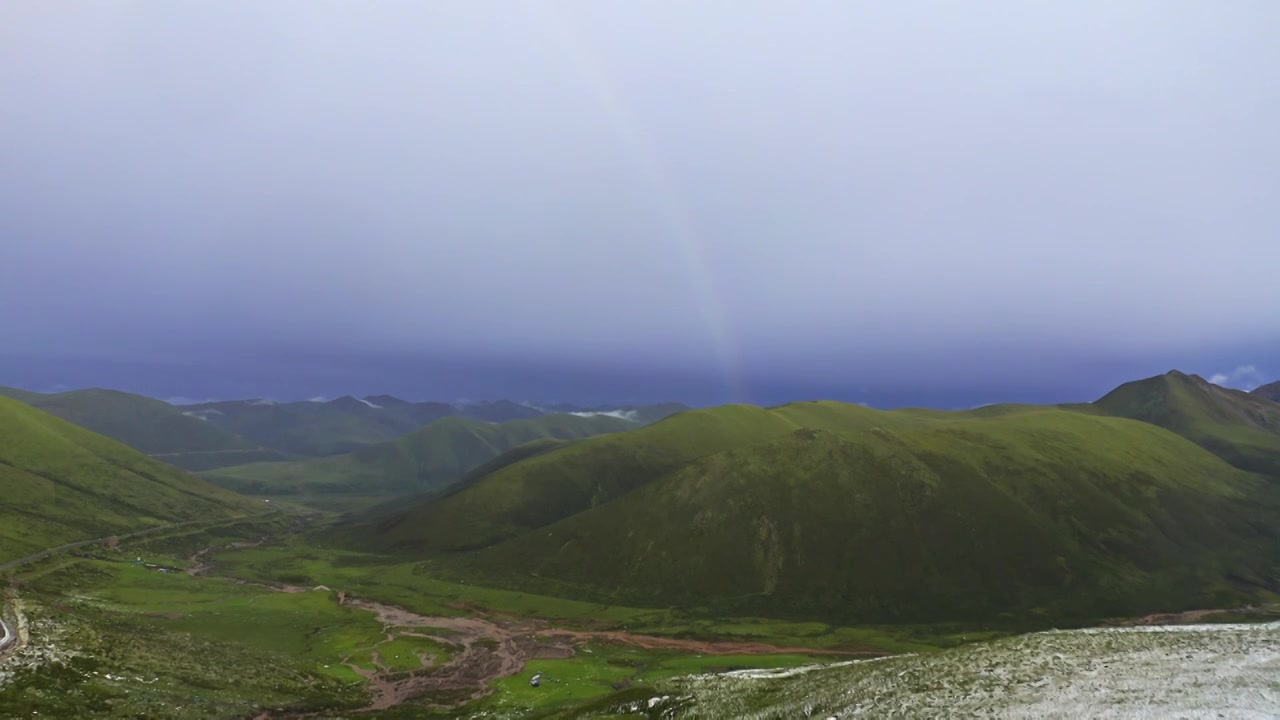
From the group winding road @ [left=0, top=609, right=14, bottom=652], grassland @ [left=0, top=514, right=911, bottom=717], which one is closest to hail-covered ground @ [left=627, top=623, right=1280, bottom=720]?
grassland @ [left=0, top=514, right=911, bottom=717]

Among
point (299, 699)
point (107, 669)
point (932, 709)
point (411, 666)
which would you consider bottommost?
point (411, 666)

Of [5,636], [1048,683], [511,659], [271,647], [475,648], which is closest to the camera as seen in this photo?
[1048,683]

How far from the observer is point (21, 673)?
209 feet

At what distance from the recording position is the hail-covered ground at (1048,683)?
3688 centimetres

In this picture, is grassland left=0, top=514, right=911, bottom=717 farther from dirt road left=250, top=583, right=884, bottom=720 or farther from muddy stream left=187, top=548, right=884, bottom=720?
dirt road left=250, top=583, right=884, bottom=720

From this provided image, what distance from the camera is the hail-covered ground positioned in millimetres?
36875

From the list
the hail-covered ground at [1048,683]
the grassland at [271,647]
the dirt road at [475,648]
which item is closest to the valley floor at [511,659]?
the hail-covered ground at [1048,683]

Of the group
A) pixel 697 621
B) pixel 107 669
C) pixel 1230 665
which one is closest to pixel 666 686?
pixel 1230 665

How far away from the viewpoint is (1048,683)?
135 ft

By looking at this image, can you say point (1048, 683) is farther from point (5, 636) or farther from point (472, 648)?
point (5, 636)

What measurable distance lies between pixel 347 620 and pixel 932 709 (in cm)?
14459

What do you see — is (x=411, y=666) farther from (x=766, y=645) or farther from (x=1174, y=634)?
(x=1174, y=634)

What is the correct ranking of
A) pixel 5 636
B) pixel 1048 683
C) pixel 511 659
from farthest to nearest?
pixel 511 659
pixel 5 636
pixel 1048 683

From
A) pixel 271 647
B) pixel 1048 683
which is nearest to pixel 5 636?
pixel 271 647
